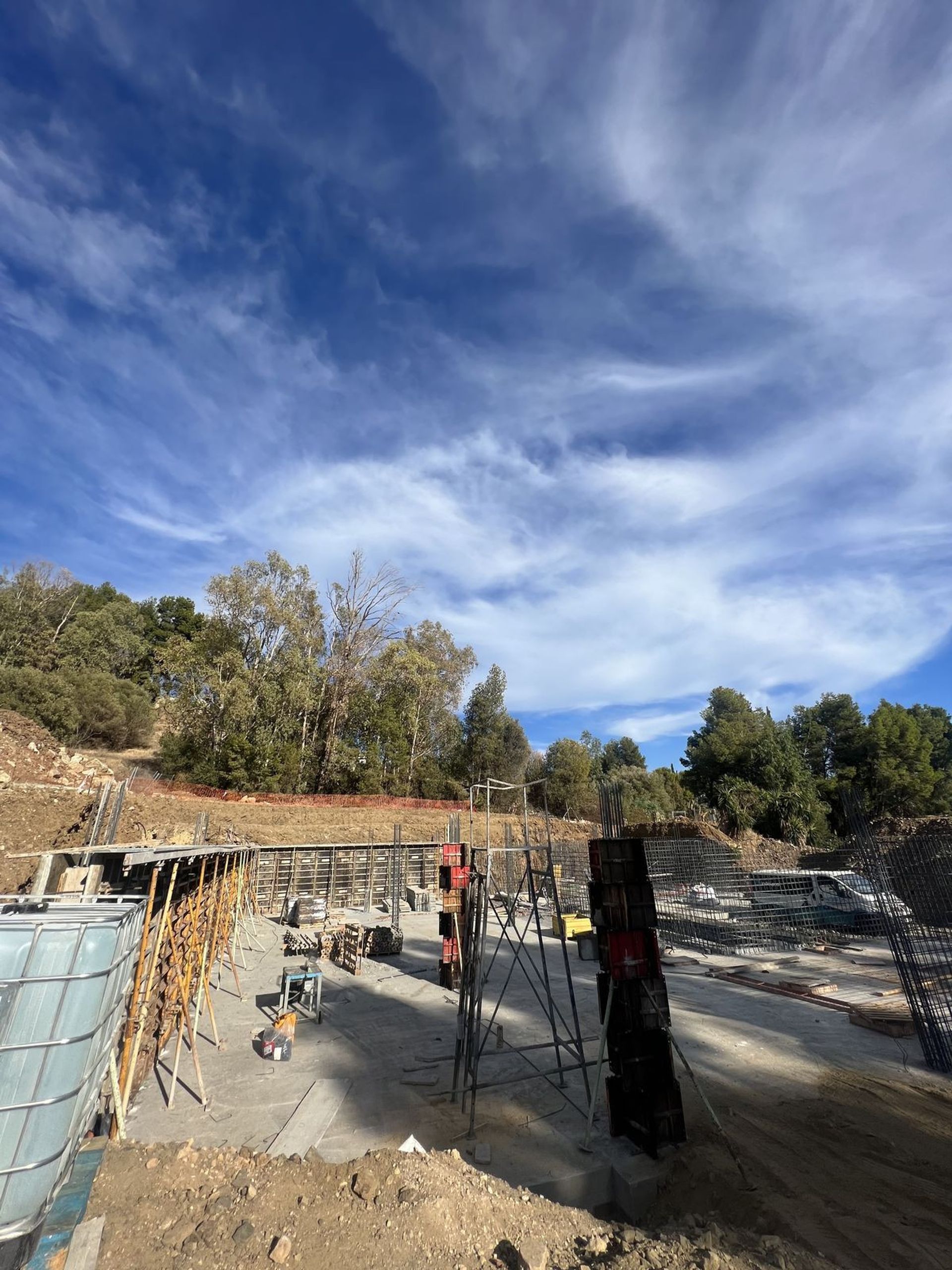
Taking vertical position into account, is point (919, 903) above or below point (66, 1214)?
above

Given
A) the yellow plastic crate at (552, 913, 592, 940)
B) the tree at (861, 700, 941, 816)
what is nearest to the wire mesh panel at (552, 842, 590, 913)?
the yellow plastic crate at (552, 913, 592, 940)

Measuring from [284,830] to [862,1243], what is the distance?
26798 mm

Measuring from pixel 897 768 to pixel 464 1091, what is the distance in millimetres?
52043

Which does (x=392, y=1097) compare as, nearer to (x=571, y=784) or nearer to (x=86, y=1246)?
(x=86, y=1246)

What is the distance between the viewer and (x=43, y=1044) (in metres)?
2.77

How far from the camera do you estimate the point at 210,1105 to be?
626 centimetres

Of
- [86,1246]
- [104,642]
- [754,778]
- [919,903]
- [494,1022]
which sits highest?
[104,642]

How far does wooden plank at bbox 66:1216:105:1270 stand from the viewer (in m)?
3.41

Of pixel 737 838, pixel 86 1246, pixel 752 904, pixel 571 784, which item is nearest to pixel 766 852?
pixel 737 838

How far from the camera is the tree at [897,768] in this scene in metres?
44.3

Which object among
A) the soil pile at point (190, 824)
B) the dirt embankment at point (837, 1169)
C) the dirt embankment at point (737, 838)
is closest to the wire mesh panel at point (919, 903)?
the dirt embankment at point (837, 1169)

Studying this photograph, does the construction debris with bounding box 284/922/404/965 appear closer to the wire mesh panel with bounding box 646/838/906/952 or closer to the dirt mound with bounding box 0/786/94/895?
the wire mesh panel with bounding box 646/838/906/952

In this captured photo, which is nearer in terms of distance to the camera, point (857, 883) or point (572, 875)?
Result: point (857, 883)

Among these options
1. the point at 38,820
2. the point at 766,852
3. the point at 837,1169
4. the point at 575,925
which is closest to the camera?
the point at 837,1169
